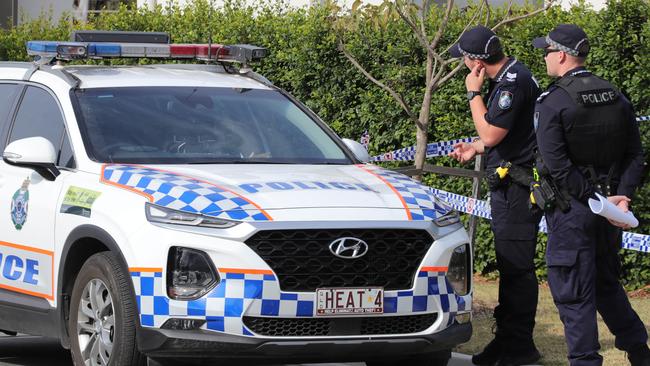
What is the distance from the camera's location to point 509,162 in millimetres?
7848

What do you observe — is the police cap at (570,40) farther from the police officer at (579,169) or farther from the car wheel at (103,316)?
the car wheel at (103,316)

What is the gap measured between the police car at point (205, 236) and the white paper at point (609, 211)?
663 millimetres

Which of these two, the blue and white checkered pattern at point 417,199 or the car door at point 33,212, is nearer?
the blue and white checkered pattern at point 417,199

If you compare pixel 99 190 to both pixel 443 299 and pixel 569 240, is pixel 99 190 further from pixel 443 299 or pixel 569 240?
pixel 569 240

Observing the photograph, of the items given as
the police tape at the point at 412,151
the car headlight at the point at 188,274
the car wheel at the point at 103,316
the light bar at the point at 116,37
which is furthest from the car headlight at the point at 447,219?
the police tape at the point at 412,151

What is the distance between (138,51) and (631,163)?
3066mm

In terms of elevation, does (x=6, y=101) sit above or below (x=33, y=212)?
above

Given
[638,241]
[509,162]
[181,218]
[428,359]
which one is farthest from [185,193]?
[638,241]

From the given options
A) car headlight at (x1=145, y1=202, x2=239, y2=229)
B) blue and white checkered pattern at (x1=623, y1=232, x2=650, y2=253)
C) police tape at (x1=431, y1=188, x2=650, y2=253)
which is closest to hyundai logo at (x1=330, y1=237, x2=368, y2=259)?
car headlight at (x1=145, y1=202, x2=239, y2=229)

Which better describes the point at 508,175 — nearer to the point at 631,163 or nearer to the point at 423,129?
the point at 631,163

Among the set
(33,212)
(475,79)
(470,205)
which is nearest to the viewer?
(33,212)

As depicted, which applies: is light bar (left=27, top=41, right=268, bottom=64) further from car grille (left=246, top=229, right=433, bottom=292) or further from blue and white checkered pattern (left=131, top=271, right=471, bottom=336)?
car grille (left=246, top=229, right=433, bottom=292)

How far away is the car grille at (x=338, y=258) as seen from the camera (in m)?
6.18

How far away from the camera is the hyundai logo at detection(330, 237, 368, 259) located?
247 inches
